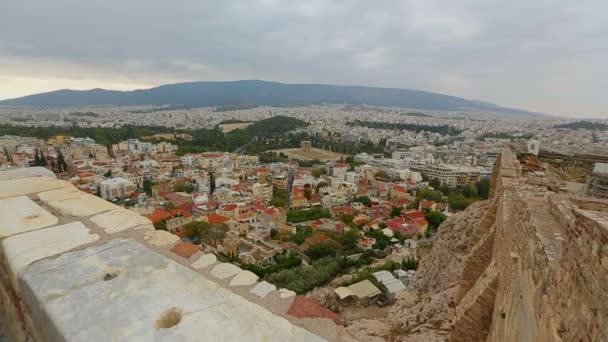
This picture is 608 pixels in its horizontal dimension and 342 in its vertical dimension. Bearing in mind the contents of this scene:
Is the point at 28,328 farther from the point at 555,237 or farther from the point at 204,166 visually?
the point at 204,166

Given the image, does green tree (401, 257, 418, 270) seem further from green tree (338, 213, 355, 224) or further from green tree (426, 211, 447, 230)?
green tree (426, 211, 447, 230)

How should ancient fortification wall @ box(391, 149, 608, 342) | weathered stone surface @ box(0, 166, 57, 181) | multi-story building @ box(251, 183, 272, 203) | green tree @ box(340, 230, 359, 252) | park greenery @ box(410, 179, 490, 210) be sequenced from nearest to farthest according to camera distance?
ancient fortification wall @ box(391, 149, 608, 342)
weathered stone surface @ box(0, 166, 57, 181)
green tree @ box(340, 230, 359, 252)
park greenery @ box(410, 179, 490, 210)
multi-story building @ box(251, 183, 272, 203)

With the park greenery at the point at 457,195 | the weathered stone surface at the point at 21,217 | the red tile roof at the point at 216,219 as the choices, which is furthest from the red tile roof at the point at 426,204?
the weathered stone surface at the point at 21,217

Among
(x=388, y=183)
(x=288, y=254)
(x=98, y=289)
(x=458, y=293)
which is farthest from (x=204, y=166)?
(x=98, y=289)

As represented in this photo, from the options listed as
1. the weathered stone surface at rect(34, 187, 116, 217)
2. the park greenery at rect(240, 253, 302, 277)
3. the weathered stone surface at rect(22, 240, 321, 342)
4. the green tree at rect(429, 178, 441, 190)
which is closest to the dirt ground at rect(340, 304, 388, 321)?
the park greenery at rect(240, 253, 302, 277)

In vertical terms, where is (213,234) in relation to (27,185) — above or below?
below

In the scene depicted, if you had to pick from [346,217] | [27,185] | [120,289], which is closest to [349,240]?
[346,217]

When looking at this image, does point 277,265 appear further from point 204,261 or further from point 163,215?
point 204,261
